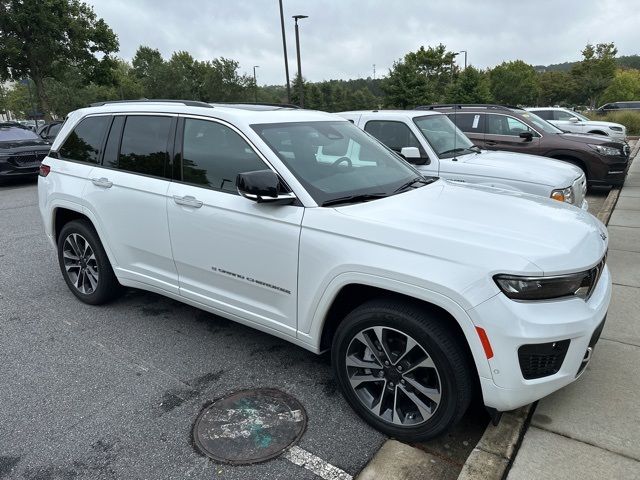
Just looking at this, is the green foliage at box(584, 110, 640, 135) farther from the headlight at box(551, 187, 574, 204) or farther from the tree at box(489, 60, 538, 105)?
the tree at box(489, 60, 538, 105)

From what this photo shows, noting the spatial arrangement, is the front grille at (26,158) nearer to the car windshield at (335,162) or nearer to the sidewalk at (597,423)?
the car windshield at (335,162)

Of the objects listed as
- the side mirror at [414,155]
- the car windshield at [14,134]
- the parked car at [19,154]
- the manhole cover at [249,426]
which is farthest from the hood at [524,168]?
the car windshield at [14,134]

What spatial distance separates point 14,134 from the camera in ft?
43.1

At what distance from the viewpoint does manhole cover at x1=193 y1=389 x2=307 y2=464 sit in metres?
2.59

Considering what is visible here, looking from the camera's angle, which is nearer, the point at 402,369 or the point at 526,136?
the point at 402,369

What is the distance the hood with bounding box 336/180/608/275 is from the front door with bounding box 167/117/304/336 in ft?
1.59

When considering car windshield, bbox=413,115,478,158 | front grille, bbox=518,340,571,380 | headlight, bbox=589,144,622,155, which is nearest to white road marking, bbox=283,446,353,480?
front grille, bbox=518,340,571,380

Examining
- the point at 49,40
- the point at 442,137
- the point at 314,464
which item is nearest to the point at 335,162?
the point at 314,464

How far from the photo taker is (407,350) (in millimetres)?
2520

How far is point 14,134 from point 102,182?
37.9ft

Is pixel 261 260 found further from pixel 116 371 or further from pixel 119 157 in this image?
pixel 119 157

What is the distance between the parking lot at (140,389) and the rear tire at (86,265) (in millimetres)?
143

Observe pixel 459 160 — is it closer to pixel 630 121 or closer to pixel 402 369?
pixel 402 369

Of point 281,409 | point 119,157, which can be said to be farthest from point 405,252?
point 119,157
